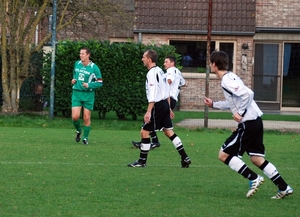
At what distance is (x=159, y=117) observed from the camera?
12469 millimetres

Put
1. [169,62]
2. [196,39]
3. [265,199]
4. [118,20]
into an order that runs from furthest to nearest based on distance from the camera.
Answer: [196,39], [118,20], [169,62], [265,199]

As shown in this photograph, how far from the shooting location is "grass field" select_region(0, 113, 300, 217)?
831cm

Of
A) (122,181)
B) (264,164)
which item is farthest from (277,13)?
(264,164)

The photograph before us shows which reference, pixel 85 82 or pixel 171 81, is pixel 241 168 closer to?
pixel 171 81

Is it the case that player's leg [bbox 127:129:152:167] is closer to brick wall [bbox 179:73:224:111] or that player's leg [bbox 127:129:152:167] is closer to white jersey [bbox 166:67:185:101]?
white jersey [bbox 166:67:185:101]

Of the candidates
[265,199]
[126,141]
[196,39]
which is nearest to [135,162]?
[265,199]

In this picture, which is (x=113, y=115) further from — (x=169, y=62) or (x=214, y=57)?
(x=214, y=57)

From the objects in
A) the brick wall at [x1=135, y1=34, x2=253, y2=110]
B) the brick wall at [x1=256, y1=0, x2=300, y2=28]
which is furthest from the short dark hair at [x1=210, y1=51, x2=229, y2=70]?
the brick wall at [x1=256, y1=0, x2=300, y2=28]

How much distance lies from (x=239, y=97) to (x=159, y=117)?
3364 mm

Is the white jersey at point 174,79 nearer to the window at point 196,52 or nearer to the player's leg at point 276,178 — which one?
the player's leg at point 276,178

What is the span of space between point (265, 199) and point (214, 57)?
1.86m

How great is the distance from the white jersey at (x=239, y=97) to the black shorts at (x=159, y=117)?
10.2 feet

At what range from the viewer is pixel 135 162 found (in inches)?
483

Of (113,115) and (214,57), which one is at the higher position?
(214,57)
